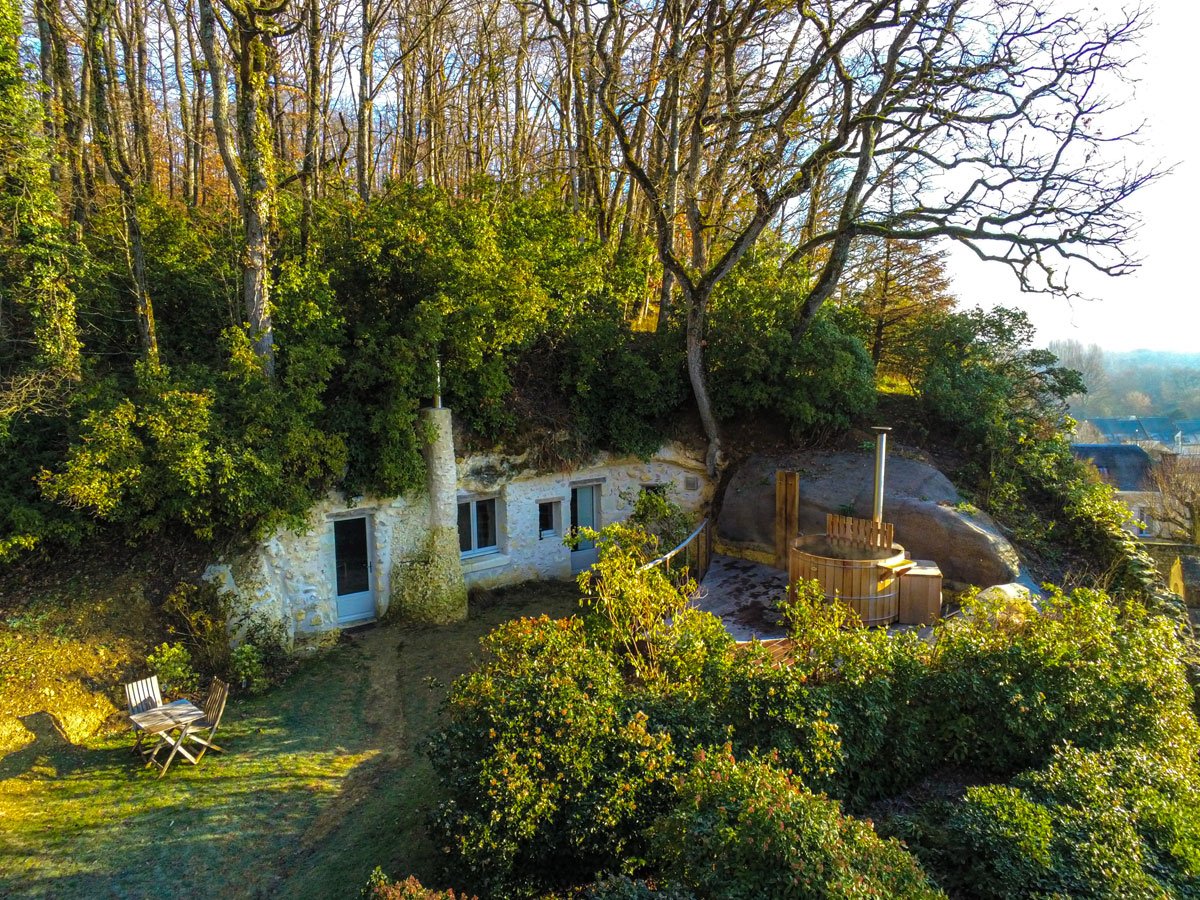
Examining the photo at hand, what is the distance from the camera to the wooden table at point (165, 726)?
7.35 metres

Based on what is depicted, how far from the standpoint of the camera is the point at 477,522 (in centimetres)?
1345

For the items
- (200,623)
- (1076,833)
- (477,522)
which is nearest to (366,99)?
(477,522)

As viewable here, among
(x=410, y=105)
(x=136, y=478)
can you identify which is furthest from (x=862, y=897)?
(x=410, y=105)

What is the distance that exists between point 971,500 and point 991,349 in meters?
4.02

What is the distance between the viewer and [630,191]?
1909 centimetres

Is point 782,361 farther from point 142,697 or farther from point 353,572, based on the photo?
point 142,697

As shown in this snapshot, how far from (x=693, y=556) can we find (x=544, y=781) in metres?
7.95

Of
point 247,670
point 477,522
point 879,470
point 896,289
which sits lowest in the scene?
point 247,670

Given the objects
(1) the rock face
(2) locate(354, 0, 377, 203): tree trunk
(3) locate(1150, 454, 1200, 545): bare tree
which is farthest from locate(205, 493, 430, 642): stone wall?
(3) locate(1150, 454, 1200, 545): bare tree

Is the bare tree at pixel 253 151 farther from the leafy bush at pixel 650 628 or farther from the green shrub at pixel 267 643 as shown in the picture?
the leafy bush at pixel 650 628

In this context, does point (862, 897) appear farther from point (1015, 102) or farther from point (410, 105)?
point (410, 105)

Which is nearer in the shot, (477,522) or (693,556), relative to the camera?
(693,556)

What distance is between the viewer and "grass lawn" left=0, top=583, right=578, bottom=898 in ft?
19.1

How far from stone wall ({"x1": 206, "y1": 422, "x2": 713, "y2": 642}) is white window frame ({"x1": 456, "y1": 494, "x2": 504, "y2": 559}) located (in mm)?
43
